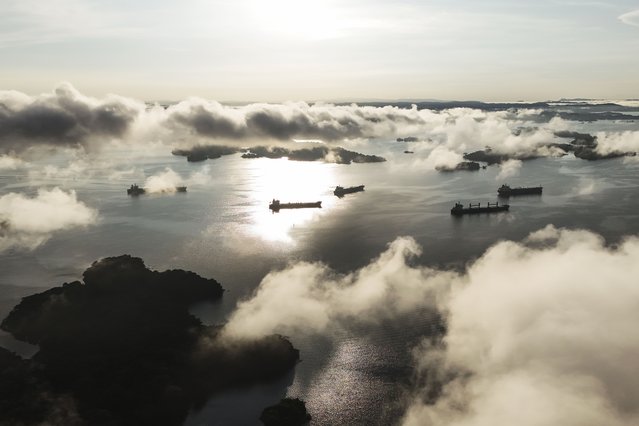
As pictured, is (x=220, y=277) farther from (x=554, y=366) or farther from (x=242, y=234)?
(x=554, y=366)

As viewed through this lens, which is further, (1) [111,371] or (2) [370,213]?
(2) [370,213]

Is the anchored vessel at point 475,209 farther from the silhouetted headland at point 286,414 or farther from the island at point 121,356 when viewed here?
the silhouetted headland at point 286,414

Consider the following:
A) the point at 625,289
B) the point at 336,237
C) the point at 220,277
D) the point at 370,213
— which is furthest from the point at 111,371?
the point at 370,213

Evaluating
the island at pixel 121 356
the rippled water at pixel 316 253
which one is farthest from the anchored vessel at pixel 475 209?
the island at pixel 121 356

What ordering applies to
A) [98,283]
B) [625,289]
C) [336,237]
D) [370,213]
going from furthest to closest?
[370,213] < [336,237] < [625,289] < [98,283]

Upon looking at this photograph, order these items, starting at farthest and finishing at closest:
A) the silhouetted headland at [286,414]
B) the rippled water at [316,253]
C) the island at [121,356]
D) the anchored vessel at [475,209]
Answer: the anchored vessel at [475,209] → the rippled water at [316,253] → the island at [121,356] → the silhouetted headland at [286,414]

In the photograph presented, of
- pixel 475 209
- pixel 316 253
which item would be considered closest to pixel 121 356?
pixel 316 253

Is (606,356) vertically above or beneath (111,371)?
beneath

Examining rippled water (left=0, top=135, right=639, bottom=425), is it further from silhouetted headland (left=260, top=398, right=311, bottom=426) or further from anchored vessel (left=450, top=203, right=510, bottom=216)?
anchored vessel (left=450, top=203, right=510, bottom=216)
